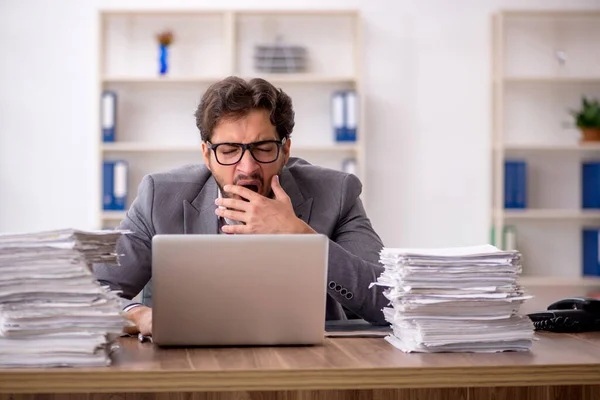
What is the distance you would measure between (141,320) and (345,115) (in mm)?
3183

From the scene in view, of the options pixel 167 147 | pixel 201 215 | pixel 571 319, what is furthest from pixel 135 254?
pixel 167 147

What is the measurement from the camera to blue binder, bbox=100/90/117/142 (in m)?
4.73

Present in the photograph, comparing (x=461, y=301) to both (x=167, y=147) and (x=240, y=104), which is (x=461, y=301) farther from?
(x=167, y=147)

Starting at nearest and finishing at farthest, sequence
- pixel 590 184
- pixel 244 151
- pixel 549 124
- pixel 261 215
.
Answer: pixel 261 215 → pixel 244 151 → pixel 590 184 → pixel 549 124

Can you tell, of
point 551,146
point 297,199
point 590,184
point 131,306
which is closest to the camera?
point 131,306

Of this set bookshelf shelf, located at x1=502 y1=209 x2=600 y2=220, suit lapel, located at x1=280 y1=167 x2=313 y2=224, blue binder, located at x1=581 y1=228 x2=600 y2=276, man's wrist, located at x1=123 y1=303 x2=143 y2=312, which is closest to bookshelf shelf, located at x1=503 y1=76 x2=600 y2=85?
bookshelf shelf, located at x1=502 y1=209 x2=600 y2=220

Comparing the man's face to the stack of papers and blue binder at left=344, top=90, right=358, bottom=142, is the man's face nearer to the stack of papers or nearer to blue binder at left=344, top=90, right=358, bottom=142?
the stack of papers

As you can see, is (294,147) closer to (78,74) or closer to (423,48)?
(423,48)

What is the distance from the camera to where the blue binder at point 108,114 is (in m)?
4.73

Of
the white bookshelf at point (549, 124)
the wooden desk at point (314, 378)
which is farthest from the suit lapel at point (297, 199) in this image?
the white bookshelf at point (549, 124)

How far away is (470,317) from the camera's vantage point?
1.52 m

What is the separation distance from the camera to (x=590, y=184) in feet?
16.4

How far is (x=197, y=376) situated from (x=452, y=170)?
392cm

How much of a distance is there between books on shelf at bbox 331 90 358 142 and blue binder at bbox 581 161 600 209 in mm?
1409
